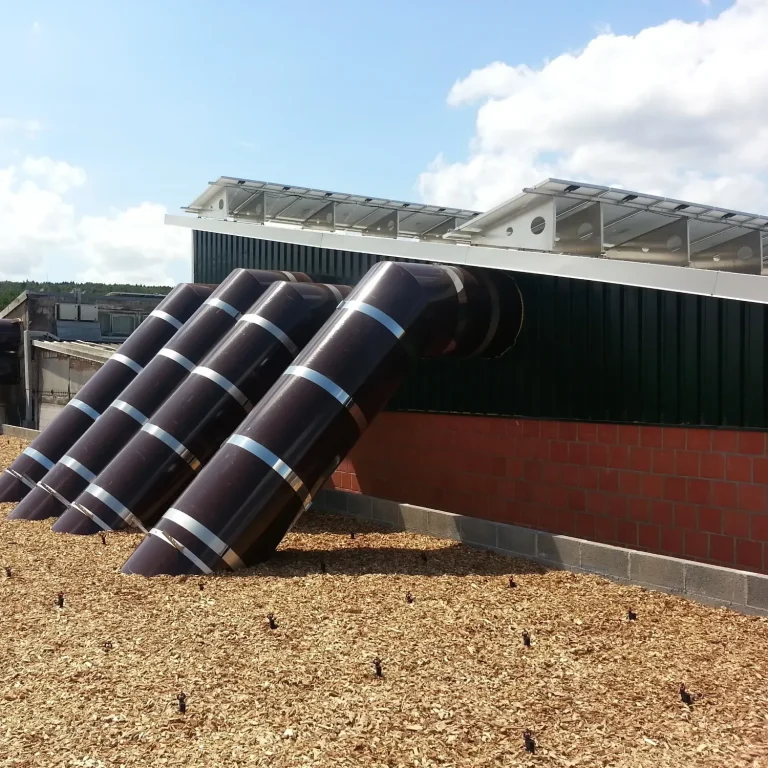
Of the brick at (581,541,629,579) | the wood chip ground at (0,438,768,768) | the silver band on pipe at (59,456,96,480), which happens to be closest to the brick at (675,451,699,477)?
the brick at (581,541,629,579)

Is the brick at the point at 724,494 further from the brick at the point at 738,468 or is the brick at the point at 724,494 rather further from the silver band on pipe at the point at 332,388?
the silver band on pipe at the point at 332,388

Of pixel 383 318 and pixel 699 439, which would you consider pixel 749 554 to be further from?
pixel 383 318

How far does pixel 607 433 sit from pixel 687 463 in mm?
1116

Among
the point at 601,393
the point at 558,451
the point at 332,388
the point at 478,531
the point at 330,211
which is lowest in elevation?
the point at 478,531

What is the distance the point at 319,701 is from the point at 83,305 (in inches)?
1284

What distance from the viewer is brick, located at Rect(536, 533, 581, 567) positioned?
8.60 meters

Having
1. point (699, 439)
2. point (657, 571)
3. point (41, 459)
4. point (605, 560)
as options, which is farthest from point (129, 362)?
point (657, 571)

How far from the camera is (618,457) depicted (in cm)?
959

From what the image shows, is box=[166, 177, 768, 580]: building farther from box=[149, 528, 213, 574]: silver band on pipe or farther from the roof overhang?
box=[149, 528, 213, 574]: silver band on pipe

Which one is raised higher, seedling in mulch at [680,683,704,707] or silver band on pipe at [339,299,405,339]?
silver band on pipe at [339,299,405,339]

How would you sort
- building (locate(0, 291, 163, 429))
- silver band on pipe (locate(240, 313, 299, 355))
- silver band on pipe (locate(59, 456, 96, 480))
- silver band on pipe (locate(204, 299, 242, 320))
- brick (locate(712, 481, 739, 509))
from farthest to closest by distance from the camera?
building (locate(0, 291, 163, 429)) → silver band on pipe (locate(204, 299, 242, 320)) → silver band on pipe (locate(59, 456, 96, 480)) → silver band on pipe (locate(240, 313, 299, 355)) → brick (locate(712, 481, 739, 509))

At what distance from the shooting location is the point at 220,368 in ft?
34.8

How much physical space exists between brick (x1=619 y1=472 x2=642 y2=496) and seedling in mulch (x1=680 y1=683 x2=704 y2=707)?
3.97 meters

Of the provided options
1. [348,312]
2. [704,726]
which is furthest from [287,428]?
[704,726]
